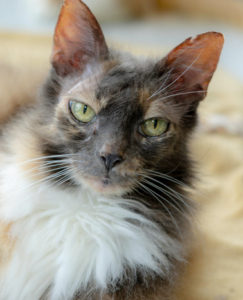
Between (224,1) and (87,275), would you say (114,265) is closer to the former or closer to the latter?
(87,275)

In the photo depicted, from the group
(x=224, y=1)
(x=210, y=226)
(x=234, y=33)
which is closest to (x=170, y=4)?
(x=224, y=1)

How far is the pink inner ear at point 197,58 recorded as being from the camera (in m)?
1.38

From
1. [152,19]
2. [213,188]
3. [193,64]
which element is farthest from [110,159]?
[152,19]

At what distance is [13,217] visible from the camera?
137 cm

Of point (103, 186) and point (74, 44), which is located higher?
point (74, 44)

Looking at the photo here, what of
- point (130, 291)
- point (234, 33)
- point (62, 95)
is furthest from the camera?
point (234, 33)

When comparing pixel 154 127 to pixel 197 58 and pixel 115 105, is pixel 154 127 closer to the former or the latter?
pixel 115 105

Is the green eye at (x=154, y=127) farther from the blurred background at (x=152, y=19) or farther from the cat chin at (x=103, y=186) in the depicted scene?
the blurred background at (x=152, y=19)

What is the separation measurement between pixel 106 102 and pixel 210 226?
89cm

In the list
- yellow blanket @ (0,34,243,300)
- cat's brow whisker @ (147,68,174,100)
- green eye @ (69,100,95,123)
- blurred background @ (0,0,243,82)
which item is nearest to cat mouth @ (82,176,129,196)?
green eye @ (69,100,95,123)

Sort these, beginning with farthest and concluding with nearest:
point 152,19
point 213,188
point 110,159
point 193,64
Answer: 1. point 152,19
2. point 213,188
3. point 193,64
4. point 110,159

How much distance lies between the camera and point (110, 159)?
1.25 meters

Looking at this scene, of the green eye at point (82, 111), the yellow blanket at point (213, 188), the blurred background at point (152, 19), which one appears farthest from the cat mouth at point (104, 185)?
the blurred background at point (152, 19)

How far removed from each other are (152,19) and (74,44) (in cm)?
368
